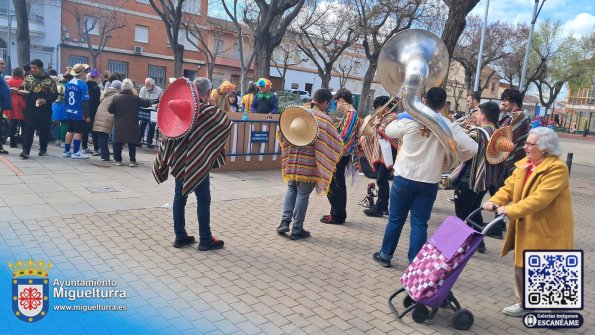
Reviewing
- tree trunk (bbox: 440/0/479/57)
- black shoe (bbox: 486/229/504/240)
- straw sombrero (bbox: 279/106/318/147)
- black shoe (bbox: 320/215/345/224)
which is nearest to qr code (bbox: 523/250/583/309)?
straw sombrero (bbox: 279/106/318/147)

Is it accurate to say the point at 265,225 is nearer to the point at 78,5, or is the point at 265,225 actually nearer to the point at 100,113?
the point at 100,113

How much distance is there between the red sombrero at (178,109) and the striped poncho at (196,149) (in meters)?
0.12

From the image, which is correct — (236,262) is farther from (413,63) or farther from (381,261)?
(413,63)

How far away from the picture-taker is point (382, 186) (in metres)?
6.69

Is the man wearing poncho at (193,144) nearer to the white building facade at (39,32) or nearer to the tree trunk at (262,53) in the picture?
the tree trunk at (262,53)

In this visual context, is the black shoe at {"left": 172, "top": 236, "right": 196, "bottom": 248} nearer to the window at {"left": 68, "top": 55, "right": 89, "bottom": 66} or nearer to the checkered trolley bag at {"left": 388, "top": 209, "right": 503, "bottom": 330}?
the checkered trolley bag at {"left": 388, "top": 209, "right": 503, "bottom": 330}

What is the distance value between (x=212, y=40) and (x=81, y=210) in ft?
132

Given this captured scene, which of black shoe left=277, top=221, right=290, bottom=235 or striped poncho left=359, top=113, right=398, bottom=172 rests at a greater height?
striped poncho left=359, top=113, right=398, bottom=172

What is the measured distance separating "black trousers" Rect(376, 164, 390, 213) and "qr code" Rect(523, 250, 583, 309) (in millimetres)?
2999

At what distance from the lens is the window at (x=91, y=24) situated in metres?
36.3

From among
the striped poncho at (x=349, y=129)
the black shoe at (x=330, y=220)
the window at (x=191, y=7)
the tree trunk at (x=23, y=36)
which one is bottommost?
the black shoe at (x=330, y=220)

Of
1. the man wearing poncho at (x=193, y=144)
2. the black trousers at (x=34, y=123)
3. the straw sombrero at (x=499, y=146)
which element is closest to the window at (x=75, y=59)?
the black trousers at (x=34, y=123)

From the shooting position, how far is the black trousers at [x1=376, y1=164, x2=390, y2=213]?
21.6ft

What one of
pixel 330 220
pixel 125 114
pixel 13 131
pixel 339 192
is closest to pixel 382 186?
pixel 339 192
